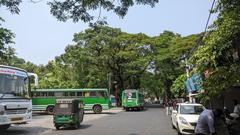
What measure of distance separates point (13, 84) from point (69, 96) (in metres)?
23.9

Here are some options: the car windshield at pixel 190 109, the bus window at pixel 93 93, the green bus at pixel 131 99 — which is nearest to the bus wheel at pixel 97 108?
the bus window at pixel 93 93

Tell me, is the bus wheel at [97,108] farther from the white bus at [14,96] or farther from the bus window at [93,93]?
the white bus at [14,96]

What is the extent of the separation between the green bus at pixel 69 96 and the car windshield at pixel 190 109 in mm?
23281

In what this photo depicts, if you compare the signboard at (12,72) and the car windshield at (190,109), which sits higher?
the signboard at (12,72)

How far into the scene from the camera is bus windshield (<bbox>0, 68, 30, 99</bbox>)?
1716 cm

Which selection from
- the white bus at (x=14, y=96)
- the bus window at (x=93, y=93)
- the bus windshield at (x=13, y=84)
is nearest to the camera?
the white bus at (x=14, y=96)

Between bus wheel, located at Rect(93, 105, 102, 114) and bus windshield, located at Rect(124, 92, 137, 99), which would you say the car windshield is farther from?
bus windshield, located at Rect(124, 92, 137, 99)

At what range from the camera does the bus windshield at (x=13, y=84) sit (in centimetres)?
1716

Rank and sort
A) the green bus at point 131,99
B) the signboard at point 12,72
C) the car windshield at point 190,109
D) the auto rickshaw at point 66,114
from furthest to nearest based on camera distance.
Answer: the green bus at point 131,99 → the auto rickshaw at point 66,114 → the car windshield at point 190,109 → the signboard at point 12,72

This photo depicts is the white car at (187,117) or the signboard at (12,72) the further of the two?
the signboard at (12,72)

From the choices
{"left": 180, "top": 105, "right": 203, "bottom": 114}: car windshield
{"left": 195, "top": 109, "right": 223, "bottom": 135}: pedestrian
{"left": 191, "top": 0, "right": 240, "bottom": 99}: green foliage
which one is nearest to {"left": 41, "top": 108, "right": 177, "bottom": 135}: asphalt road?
{"left": 180, "top": 105, "right": 203, "bottom": 114}: car windshield

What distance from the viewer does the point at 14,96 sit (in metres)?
17.7

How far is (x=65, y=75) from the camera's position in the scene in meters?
63.0

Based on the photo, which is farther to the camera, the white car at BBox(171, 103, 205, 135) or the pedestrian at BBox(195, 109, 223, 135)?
the white car at BBox(171, 103, 205, 135)
